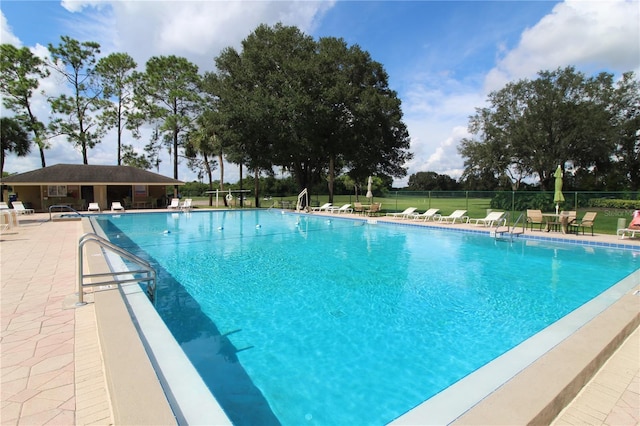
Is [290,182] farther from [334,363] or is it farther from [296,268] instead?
[334,363]

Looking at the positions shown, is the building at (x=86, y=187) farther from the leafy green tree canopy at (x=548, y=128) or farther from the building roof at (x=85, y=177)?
the leafy green tree canopy at (x=548, y=128)

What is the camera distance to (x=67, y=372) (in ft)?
9.37

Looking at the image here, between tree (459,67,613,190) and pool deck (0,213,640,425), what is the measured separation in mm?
29863

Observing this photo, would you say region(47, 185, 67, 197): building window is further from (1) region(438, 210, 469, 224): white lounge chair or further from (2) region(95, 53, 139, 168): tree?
(1) region(438, 210, 469, 224): white lounge chair

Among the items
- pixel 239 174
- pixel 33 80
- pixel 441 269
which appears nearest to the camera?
pixel 441 269

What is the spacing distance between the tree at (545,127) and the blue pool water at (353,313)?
71.4ft

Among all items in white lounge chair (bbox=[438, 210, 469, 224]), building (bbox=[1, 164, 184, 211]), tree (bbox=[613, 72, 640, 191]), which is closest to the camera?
white lounge chair (bbox=[438, 210, 469, 224])

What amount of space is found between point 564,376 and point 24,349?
490 cm

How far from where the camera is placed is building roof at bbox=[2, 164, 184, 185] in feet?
76.1

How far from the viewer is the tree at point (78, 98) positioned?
31500mm

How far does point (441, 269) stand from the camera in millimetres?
8406

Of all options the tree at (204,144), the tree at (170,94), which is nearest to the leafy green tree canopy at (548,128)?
the tree at (204,144)

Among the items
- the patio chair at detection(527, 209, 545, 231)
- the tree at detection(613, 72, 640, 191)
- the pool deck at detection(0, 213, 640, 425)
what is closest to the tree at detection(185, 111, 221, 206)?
the patio chair at detection(527, 209, 545, 231)

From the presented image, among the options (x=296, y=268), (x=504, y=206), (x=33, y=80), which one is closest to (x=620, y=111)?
(x=504, y=206)
